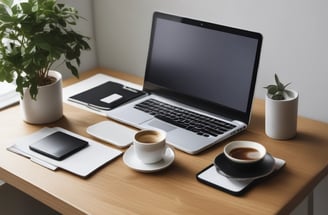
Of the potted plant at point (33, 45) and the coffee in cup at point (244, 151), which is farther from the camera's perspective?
the potted plant at point (33, 45)

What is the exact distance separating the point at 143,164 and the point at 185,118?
0.27 metres

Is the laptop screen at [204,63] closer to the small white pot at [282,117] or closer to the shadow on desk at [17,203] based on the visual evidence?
the small white pot at [282,117]

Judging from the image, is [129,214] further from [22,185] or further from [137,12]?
[137,12]

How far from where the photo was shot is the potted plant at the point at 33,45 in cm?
150

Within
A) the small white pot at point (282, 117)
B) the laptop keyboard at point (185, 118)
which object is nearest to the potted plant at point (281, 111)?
the small white pot at point (282, 117)

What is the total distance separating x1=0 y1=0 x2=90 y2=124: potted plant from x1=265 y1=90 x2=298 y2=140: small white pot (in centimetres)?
56

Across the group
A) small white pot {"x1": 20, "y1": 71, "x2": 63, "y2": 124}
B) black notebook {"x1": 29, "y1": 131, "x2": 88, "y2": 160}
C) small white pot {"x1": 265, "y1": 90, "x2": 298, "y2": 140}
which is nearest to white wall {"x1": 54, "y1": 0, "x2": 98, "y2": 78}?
small white pot {"x1": 20, "y1": 71, "x2": 63, "y2": 124}

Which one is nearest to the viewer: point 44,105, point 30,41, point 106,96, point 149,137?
point 149,137

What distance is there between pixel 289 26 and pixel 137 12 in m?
0.60

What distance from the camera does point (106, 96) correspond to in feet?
5.82

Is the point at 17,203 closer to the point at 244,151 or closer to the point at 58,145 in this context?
the point at 58,145

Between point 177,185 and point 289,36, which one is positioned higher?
point 289,36

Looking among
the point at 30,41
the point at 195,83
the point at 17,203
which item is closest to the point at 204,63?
the point at 195,83

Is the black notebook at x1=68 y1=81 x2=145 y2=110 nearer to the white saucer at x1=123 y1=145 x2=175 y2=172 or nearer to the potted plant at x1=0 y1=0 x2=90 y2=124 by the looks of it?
the potted plant at x1=0 y1=0 x2=90 y2=124
